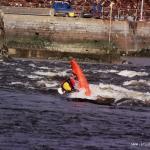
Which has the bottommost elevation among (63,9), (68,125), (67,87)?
(63,9)

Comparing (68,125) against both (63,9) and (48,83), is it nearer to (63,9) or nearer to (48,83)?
(48,83)

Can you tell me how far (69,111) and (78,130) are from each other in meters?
3.14

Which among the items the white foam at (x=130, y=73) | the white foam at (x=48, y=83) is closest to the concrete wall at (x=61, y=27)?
the white foam at (x=130, y=73)

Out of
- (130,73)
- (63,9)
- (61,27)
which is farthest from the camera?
(63,9)

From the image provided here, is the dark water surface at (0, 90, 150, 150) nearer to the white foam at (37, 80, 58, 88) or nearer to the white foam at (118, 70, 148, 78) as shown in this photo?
the white foam at (37, 80, 58, 88)

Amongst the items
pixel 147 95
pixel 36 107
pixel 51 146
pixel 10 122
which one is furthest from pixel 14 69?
pixel 51 146

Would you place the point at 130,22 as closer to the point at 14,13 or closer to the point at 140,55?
the point at 140,55

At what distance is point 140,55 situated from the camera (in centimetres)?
5409

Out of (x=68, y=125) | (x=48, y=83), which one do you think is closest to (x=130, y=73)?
(x=48, y=83)

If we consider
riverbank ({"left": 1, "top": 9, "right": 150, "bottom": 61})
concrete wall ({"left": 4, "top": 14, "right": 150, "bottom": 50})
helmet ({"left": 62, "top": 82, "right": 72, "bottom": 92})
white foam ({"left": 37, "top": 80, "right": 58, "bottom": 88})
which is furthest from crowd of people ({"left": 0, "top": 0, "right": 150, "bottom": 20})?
helmet ({"left": 62, "top": 82, "right": 72, "bottom": 92})

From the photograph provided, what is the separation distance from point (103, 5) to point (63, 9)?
4.83 meters

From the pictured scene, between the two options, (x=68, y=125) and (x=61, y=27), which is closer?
(x=68, y=125)

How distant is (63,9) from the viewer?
54.8 metres

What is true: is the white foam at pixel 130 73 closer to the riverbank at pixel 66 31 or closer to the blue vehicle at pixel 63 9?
the riverbank at pixel 66 31
